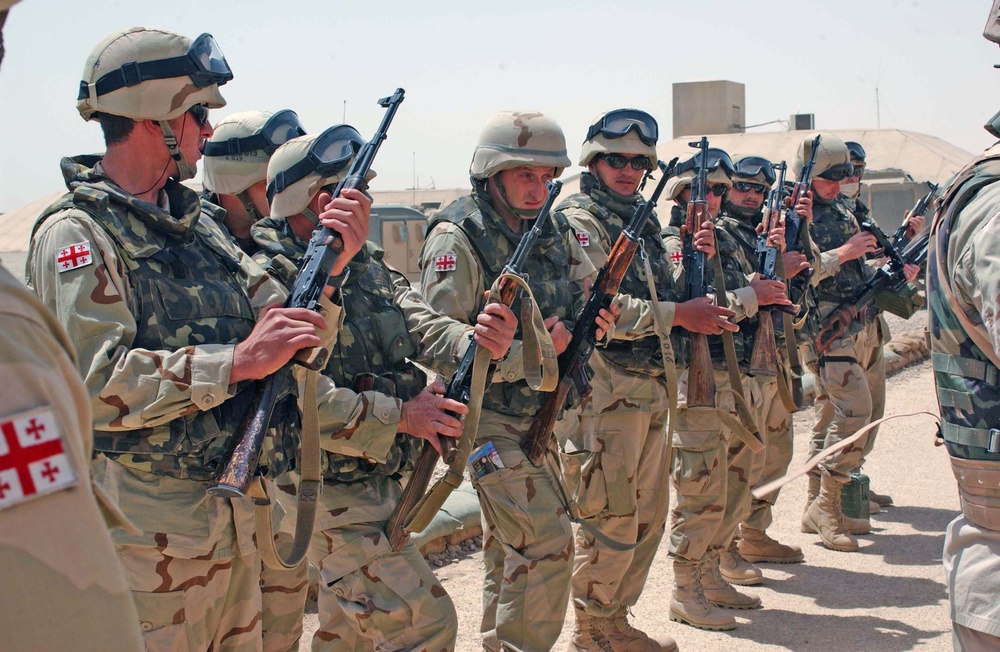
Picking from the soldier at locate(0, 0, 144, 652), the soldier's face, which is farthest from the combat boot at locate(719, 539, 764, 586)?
the soldier at locate(0, 0, 144, 652)

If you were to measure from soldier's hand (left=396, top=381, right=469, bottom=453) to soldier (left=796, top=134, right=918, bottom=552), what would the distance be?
434cm

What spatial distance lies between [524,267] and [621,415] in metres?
1.02

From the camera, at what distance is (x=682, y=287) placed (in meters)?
6.00

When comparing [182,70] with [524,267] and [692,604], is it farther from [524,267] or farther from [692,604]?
[692,604]

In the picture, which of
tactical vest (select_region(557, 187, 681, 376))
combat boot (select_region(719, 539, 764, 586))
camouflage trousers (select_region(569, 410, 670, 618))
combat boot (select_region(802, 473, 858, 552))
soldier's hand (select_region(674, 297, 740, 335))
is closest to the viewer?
camouflage trousers (select_region(569, 410, 670, 618))

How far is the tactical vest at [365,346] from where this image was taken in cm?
391

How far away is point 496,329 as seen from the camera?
13.3 ft

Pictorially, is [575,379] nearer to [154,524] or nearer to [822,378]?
[154,524]

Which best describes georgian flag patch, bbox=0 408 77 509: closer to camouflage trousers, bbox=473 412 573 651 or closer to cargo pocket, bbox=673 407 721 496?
camouflage trousers, bbox=473 412 573 651

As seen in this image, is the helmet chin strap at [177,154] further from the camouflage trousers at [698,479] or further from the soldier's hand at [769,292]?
the soldier's hand at [769,292]

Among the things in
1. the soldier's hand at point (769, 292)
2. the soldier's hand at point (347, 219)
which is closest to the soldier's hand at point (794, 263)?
the soldier's hand at point (769, 292)

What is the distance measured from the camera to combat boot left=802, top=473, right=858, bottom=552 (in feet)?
24.4

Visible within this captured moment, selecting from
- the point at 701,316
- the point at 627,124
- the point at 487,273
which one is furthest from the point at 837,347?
the point at 487,273

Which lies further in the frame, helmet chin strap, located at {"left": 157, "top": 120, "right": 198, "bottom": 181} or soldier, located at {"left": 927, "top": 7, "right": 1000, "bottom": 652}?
helmet chin strap, located at {"left": 157, "top": 120, "right": 198, "bottom": 181}
